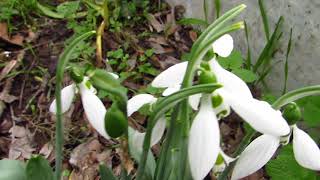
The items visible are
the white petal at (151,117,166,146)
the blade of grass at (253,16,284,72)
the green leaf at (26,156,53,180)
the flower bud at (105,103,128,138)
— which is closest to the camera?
the flower bud at (105,103,128,138)

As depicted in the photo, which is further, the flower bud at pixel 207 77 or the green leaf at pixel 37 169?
the green leaf at pixel 37 169

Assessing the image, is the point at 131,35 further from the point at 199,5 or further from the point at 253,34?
the point at 253,34

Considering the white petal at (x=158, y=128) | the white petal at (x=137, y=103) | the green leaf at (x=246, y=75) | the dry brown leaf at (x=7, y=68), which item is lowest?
the green leaf at (x=246, y=75)

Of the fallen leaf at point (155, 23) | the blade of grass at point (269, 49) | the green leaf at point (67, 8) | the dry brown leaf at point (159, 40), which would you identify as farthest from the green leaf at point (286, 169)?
the green leaf at point (67, 8)

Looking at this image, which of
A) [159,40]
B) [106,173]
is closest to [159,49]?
[159,40]

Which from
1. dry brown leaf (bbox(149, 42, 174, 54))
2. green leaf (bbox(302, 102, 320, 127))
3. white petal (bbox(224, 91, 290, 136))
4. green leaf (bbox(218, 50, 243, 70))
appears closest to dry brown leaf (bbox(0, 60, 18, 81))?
dry brown leaf (bbox(149, 42, 174, 54))

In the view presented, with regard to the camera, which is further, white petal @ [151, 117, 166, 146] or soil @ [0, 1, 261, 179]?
soil @ [0, 1, 261, 179]

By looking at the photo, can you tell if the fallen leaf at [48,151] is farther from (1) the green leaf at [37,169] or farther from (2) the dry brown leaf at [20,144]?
(1) the green leaf at [37,169]

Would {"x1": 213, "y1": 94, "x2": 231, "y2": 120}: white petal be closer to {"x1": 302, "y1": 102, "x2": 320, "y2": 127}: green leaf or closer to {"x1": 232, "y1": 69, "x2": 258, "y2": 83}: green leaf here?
{"x1": 302, "y1": 102, "x2": 320, "y2": 127}: green leaf
